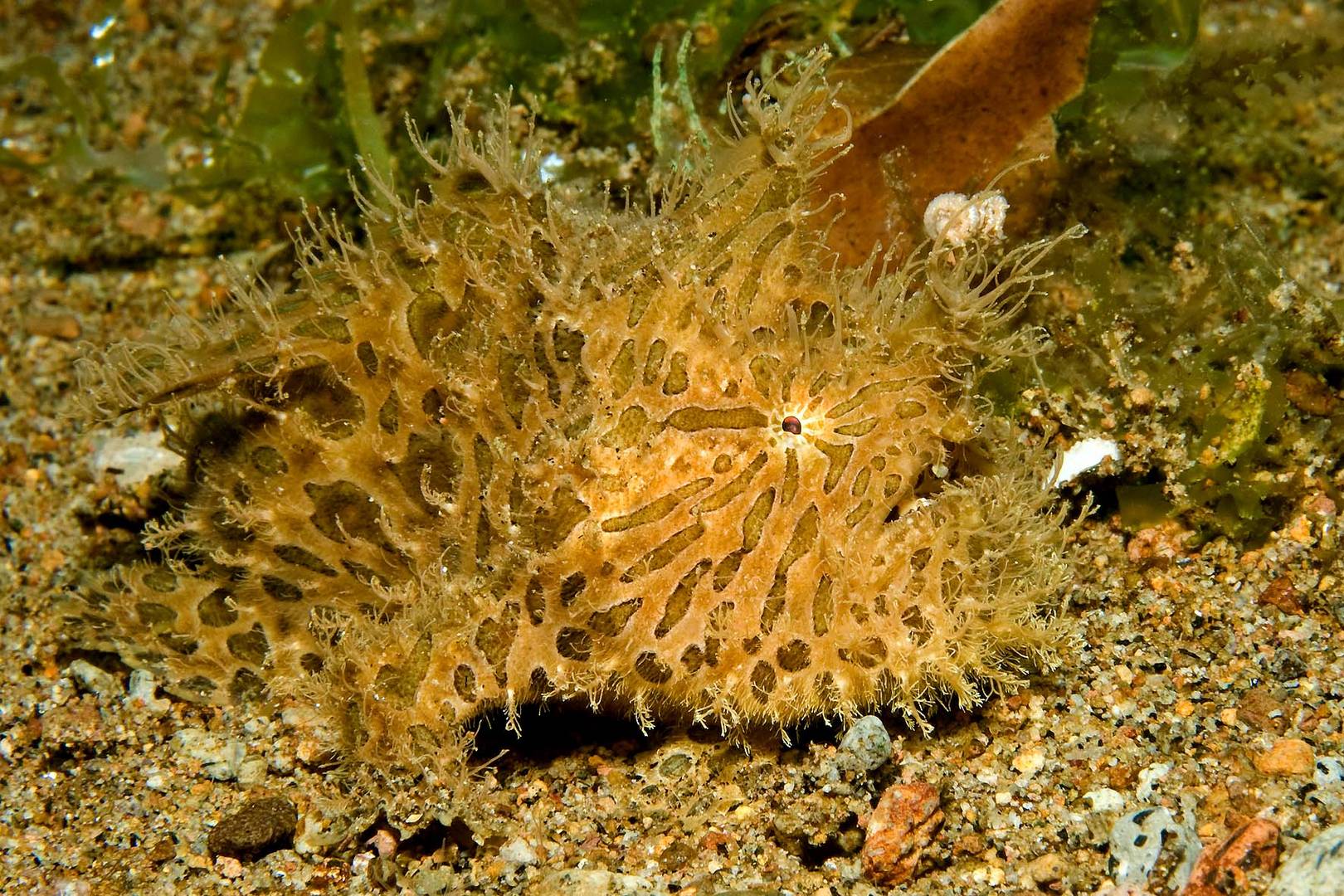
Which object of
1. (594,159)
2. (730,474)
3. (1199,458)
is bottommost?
(1199,458)

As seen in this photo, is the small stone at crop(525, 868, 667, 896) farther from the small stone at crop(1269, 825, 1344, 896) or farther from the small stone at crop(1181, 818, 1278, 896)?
the small stone at crop(1269, 825, 1344, 896)

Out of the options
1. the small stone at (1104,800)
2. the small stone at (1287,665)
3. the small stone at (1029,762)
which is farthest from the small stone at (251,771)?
the small stone at (1287,665)

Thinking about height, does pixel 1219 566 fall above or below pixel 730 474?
below

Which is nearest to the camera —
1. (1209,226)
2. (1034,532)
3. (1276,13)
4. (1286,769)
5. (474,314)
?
(1286,769)

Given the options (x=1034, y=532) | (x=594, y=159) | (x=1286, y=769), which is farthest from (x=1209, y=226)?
(x=594, y=159)

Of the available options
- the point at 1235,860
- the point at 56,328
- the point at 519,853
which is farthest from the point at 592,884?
the point at 56,328

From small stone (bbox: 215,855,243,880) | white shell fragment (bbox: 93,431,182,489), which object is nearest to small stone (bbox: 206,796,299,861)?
small stone (bbox: 215,855,243,880)

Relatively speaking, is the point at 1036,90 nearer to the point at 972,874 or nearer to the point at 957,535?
the point at 957,535
